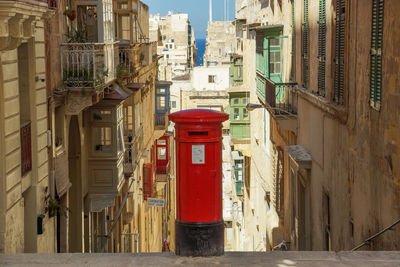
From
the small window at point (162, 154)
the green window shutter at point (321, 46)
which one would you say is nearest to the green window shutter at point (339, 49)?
the green window shutter at point (321, 46)

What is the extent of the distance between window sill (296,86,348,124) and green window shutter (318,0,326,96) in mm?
221

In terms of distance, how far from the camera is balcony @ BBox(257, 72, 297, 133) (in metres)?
15.2

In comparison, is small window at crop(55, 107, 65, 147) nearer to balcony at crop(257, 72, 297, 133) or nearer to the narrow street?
the narrow street

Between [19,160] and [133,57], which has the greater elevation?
[133,57]

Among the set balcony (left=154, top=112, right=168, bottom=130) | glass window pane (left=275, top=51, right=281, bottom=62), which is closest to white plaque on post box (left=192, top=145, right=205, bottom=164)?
glass window pane (left=275, top=51, right=281, bottom=62)

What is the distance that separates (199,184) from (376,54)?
99.6 inches

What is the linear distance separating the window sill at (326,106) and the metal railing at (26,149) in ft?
14.2

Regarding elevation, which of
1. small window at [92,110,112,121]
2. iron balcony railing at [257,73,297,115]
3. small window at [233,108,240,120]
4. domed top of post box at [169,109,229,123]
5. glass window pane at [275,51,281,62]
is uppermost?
glass window pane at [275,51,281,62]

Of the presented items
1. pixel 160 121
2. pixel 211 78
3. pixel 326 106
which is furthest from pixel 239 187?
pixel 211 78

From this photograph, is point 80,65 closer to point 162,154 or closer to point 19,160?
point 19,160

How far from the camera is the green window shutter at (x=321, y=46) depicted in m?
11.8

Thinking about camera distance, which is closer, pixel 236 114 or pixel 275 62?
pixel 275 62

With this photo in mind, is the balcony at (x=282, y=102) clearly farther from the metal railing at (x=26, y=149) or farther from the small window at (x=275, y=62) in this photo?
the metal railing at (x=26, y=149)

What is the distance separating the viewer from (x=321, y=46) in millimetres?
12125
